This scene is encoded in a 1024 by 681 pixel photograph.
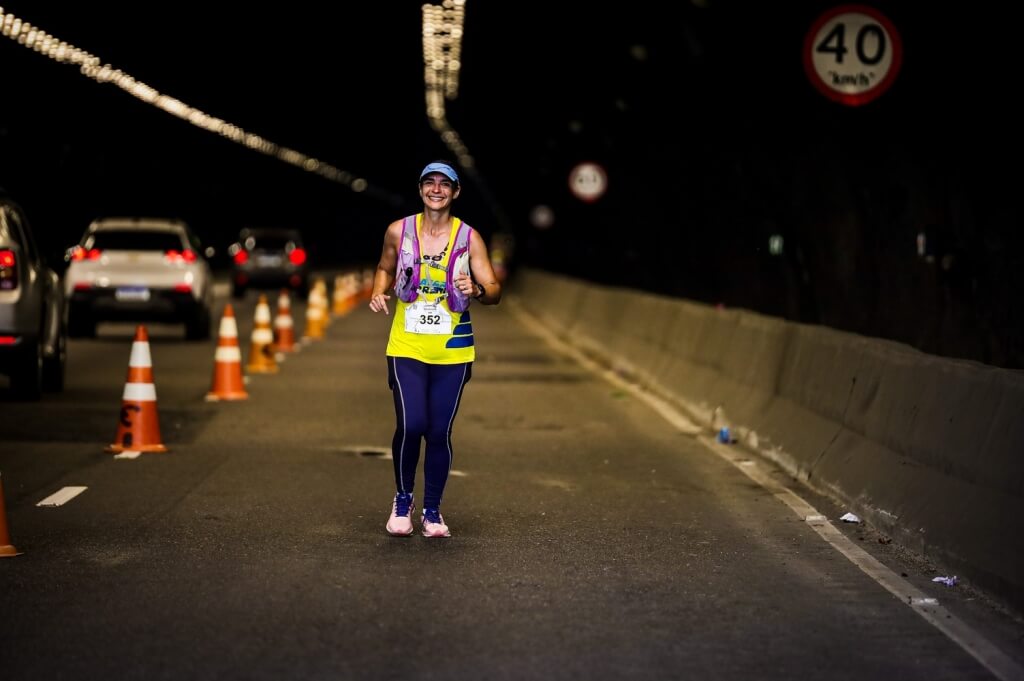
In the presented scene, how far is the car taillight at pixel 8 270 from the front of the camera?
18.0 meters

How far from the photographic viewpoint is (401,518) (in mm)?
10312

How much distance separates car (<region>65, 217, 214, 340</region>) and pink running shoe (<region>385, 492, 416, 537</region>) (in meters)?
20.1

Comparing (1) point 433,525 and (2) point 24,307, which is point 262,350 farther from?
(1) point 433,525

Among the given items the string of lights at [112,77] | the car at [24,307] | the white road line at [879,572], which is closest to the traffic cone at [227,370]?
the car at [24,307]

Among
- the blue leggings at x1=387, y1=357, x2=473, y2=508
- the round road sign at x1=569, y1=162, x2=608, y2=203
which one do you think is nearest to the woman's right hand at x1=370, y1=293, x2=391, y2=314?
the blue leggings at x1=387, y1=357, x2=473, y2=508

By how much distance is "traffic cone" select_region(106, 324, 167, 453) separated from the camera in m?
14.4

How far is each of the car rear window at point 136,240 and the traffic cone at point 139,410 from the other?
16108 mm

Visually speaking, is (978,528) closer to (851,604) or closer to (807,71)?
(851,604)

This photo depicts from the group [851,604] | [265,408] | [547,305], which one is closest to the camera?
[851,604]

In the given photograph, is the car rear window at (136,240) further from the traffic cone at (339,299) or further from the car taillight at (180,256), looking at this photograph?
the traffic cone at (339,299)

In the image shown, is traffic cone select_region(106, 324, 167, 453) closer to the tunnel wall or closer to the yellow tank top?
the tunnel wall

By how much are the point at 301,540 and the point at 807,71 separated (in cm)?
752

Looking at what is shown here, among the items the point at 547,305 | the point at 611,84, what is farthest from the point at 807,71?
the point at 611,84

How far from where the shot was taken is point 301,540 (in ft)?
33.3
